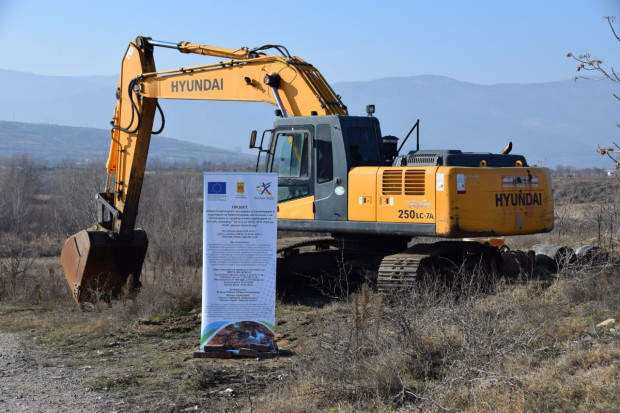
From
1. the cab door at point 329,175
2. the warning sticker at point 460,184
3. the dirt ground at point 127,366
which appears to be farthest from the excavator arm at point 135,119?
the warning sticker at point 460,184

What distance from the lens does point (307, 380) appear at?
809 centimetres

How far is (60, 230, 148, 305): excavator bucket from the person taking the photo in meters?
14.7

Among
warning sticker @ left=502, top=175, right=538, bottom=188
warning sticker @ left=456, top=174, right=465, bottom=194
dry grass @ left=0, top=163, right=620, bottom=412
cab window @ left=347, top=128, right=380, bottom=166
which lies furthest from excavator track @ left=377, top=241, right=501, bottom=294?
cab window @ left=347, top=128, right=380, bottom=166

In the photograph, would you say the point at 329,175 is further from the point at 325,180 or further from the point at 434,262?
the point at 434,262

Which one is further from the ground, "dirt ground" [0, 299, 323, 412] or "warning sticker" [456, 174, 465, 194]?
"warning sticker" [456, 174, 465, 194]

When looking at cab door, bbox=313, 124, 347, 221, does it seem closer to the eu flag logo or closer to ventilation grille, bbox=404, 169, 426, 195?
ventilation grille, bbox=404, 169, 426, 195

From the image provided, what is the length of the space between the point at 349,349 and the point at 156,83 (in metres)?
8.24

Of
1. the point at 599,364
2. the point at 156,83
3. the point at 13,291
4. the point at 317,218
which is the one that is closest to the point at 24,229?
the point at 13,291

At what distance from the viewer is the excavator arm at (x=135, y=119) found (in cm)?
1378

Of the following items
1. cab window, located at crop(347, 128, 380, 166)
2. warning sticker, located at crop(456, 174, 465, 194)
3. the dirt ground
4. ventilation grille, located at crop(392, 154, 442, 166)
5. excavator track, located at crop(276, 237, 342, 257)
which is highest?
cab window, located at crop(347, 128, 380, 166)

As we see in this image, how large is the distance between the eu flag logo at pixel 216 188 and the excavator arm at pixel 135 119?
13.2 ft

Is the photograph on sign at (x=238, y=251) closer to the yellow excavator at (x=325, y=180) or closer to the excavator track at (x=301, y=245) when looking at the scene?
the yellow excavator at (x=325, y=180)

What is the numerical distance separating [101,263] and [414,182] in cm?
604

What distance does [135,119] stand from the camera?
15086 millimetres
